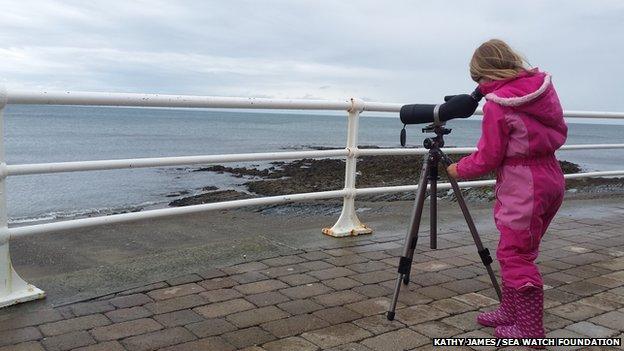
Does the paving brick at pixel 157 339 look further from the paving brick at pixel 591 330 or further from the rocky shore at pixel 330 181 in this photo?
the rocky shore at pixel 330 181

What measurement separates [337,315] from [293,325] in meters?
0.31

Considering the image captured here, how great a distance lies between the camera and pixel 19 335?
3254mm

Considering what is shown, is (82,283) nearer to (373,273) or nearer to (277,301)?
(277,301)

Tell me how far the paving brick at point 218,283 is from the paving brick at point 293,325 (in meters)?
0.72

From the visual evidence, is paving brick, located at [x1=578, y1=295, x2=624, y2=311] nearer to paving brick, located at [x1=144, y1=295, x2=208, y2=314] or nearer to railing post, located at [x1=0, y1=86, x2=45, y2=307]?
paving brick, located at [x1=144, y1=295, x2=208, y2=314]

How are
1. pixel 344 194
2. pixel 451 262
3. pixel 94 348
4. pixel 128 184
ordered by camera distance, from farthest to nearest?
pixel 128 184
pixel 344 194
pixel 451 262
pixel 94 348

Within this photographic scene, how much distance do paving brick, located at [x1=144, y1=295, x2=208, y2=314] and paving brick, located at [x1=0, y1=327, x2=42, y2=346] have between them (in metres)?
0.64

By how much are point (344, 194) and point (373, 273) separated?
1.27 m

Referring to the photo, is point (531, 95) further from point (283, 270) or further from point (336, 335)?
point (283, 270)

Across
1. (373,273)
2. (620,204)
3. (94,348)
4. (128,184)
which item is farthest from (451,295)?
Result: (128,184)

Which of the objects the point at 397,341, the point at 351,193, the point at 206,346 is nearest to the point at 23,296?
the point at 206,346

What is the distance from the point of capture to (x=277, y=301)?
12.7 ft

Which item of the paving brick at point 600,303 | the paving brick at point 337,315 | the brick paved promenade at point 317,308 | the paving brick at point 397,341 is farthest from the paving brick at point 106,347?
the paving brick at point 600,303

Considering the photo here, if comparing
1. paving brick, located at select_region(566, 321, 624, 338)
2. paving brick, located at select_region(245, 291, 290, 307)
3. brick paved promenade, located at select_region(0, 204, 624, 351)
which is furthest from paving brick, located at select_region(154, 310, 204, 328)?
paving brick, located at select_region(566, 321, 624, 338)
